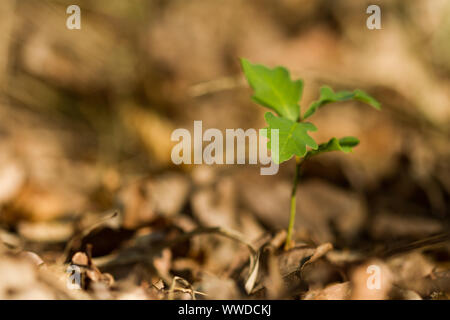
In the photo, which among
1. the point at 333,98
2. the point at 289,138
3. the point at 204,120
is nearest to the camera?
the point at 289,138

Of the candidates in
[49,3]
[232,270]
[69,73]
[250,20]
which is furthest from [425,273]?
[49,3]

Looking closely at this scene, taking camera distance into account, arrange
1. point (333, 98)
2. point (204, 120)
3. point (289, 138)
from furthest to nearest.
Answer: point (204, 120) → point (333, 98) → point (289, 138)

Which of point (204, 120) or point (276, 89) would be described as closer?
point (276, 89)

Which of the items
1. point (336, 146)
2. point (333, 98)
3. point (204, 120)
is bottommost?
point (336, 146)

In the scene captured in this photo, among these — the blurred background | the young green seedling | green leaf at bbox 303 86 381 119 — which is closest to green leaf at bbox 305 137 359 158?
the young green seedling

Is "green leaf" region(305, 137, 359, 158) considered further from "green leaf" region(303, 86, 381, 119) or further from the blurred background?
the blurred background

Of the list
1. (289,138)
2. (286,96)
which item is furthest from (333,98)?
(289,138)

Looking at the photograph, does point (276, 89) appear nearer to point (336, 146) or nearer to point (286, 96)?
point (286, 96)

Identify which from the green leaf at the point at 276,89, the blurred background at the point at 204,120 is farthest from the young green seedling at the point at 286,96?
the blurred background at the point at 204,120
